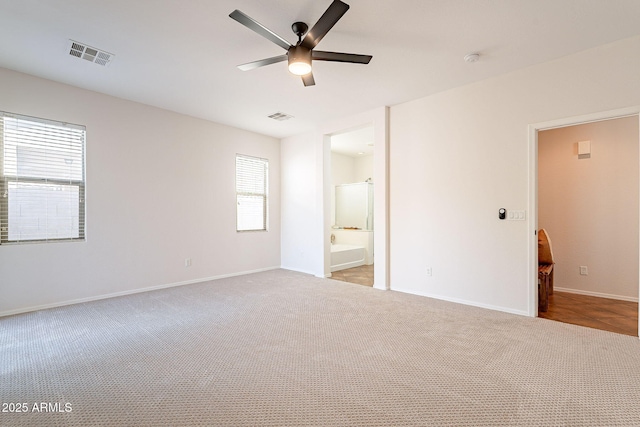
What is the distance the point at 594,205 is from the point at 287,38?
4680 mm

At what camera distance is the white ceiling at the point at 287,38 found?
2.35 metres

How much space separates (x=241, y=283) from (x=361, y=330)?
2644 millimetres

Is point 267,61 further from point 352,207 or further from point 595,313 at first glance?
point 352,207

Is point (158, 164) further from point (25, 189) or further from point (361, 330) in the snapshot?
point (361, 330)

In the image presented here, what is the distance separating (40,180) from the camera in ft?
11.9

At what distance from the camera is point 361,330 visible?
2904 mm

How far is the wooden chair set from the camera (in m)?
3.59

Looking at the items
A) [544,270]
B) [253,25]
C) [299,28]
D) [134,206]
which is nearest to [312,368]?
[253,25]

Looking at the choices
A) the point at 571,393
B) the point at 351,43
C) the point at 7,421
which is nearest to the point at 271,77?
the point at 351,43

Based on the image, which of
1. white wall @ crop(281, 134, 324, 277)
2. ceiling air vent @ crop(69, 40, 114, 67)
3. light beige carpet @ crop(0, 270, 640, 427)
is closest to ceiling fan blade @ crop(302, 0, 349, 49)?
ceiling air vent @ crop(69, 40, 114, 67)

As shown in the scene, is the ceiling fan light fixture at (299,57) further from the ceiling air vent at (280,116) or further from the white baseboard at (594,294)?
the white baseboard at (594,294)

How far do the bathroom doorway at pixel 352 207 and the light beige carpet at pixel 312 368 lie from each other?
7.90ft

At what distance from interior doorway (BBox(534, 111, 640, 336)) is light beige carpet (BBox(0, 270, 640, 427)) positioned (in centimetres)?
133

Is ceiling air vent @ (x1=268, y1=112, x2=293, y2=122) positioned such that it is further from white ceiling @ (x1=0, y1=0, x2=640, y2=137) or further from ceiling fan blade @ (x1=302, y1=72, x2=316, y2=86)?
ceiling fan blade @ (x1=302, y1=72, x2=316, y2=86)
